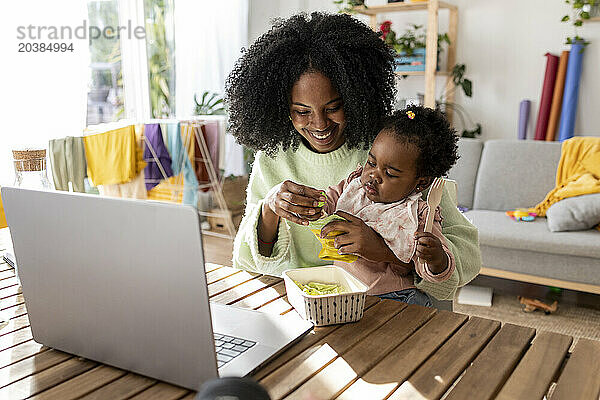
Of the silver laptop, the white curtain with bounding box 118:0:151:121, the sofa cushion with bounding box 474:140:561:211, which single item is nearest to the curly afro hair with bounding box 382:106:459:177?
the silver laptop

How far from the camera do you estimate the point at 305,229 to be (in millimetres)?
1484

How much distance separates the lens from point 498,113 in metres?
4.21

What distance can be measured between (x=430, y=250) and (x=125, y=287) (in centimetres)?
58

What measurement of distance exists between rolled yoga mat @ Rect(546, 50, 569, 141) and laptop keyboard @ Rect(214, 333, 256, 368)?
353 cm

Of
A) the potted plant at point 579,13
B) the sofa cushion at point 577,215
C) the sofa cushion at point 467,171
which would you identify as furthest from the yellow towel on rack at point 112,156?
the potted plant at point 579,13

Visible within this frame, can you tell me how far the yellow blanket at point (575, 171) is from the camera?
10.2ft

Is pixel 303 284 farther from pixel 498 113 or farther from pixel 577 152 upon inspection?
pixel 498 113

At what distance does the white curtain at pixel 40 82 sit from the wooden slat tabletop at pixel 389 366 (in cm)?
269

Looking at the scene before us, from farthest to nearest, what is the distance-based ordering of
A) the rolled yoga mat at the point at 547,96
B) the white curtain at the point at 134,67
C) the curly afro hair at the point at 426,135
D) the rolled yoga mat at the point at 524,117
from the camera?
the white curtain at the point at 134,67 → the rolled yoga mat at the point at 524,117 → the rolled yoga mat at the point at 547,96 → the curly afro hair at the point at 426,135

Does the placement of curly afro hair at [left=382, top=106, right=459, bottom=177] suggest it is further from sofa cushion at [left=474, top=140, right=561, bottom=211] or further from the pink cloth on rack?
the pink cloth on rack

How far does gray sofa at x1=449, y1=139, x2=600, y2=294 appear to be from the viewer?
9.27 feet

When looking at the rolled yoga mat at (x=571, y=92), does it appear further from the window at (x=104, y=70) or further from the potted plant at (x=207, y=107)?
the window at (x=104, y=70)

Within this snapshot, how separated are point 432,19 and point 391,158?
116 inches

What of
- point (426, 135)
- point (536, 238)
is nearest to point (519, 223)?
point (536, 238)
